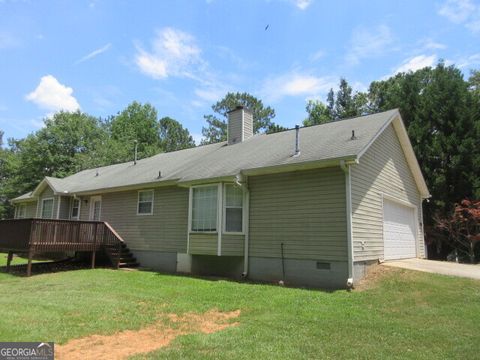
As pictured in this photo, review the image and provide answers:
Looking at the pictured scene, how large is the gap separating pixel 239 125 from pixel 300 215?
7.85 m

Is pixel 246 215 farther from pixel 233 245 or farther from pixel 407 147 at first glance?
pixel 407 147

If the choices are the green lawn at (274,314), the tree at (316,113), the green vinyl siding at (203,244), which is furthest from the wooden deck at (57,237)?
the tree at (316,113)

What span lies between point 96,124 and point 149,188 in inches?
1061

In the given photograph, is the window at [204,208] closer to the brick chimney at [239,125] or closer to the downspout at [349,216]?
the downspout at [349,216]

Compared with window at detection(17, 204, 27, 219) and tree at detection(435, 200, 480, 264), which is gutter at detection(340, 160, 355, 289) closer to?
tree at detection(435, 200, 480, 264)

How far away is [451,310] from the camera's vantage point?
7266mm

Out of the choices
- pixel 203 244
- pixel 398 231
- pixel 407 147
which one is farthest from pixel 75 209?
pixel 407 147

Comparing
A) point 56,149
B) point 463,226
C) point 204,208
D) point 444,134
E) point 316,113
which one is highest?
point 316,113

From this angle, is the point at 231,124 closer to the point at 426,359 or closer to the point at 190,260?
the point at 190,260

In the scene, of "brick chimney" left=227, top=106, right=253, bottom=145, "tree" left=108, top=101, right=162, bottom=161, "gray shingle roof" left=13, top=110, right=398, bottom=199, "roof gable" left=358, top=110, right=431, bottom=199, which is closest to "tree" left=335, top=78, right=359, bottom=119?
"roof gable" left=358, top=110, right=431, bottom=199

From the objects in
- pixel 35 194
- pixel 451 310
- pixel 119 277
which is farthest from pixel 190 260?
pixel 35 194

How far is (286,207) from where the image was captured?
1087cm

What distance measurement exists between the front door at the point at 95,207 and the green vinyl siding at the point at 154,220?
1.62 feet

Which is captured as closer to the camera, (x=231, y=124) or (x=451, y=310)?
(x=451, y=310)
